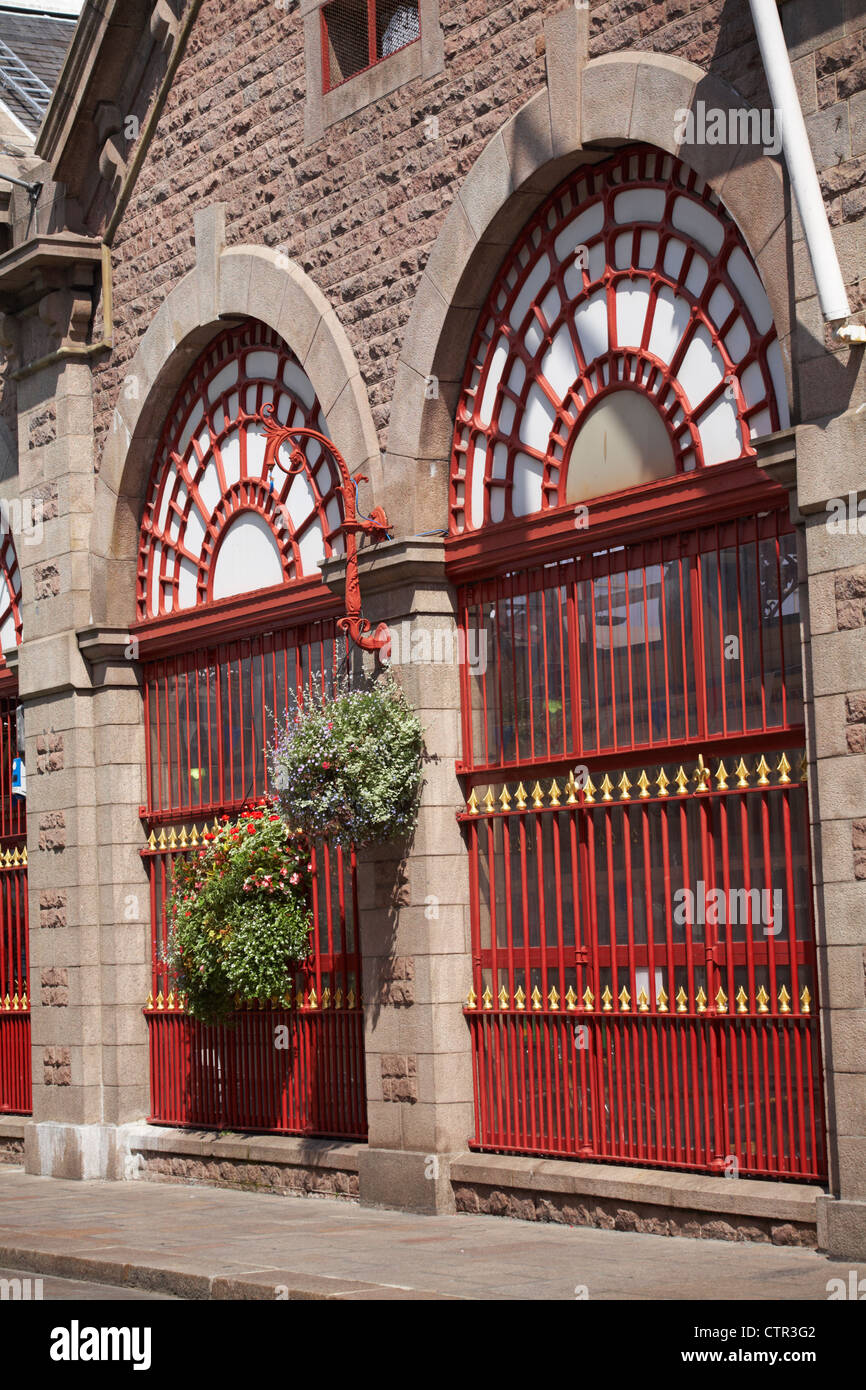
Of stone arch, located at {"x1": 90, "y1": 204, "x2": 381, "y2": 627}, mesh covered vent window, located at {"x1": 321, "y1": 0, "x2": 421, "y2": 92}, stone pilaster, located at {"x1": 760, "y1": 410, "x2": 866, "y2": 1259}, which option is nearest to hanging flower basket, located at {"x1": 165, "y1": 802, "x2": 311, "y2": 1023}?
stone arch, located at {"x1": 90, "y1": 204, "x2": 381, "y2": 627}

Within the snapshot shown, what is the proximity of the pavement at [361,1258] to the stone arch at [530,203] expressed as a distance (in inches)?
174

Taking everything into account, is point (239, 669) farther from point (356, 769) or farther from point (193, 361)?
point (356, 769)

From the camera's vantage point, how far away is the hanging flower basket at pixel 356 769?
41.2 feet

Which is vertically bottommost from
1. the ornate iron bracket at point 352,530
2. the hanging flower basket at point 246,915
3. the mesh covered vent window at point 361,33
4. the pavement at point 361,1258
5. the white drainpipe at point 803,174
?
the pavement at point 361,1258

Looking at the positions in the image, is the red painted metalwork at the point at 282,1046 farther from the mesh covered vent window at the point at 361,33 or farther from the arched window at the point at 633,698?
the mesh covered vent window at the point at 361,33

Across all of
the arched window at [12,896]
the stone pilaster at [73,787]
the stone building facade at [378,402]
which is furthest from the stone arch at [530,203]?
the arched window at [12,896]

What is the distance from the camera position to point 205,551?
15.8 meters

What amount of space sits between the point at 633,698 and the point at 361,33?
17.6 feet

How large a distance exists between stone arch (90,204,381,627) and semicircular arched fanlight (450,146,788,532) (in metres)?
1.02

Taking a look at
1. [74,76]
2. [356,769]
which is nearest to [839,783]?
[356,769]

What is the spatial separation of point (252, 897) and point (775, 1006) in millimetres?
Answer: 4719

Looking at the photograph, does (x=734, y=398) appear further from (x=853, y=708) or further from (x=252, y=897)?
(x=252, y=897)

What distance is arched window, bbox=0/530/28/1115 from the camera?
1795cm
